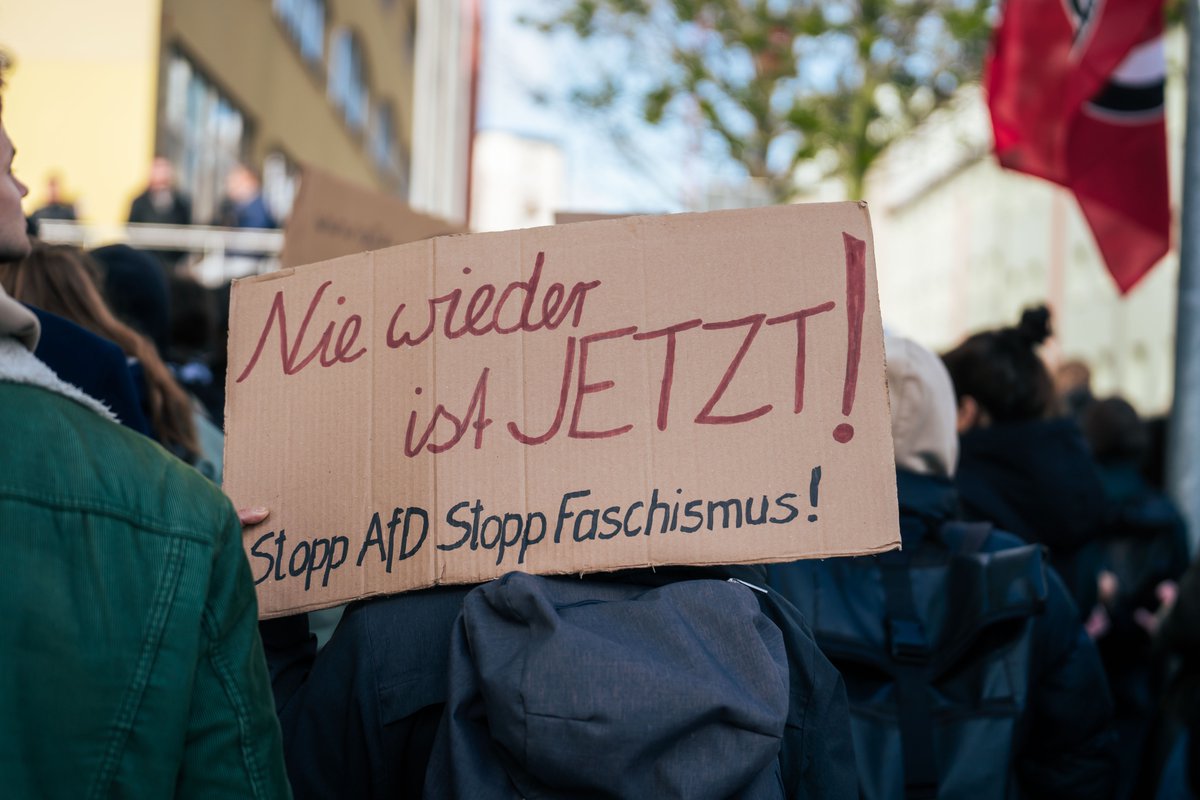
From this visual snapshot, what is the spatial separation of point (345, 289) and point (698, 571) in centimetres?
72

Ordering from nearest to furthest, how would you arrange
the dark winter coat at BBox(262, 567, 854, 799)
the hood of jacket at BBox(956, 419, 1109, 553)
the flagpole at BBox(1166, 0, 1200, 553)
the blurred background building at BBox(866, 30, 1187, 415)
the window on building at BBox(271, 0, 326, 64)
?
the dark winter coat at BBox(262, 567, 854, 799) → the hood of jacket at BBox(956, 419, 1109, 553) → the flagpole at BBox(1166, 0, 1200, 553) → the window on building at BBox(271, 0, 326, 64) → the blurred background building at BBox(866, 30, 1187, 415)

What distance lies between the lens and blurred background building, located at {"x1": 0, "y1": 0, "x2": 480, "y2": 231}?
12078 mm

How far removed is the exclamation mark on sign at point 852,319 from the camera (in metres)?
1.83

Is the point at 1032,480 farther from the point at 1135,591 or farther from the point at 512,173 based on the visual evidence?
the point at 512,173

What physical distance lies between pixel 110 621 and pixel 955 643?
1670mm

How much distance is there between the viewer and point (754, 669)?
1.64m

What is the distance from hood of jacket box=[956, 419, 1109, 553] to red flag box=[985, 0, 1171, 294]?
167 centimetres

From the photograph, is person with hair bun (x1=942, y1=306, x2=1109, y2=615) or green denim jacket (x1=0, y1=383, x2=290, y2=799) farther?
person with hair bun (x1=942, y1=306, x2=1109, y2=615)

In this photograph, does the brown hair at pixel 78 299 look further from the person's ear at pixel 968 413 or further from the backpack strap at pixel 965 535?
the person's ear at pixel 968 413

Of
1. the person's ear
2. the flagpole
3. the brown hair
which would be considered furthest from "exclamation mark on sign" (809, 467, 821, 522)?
the flagpole

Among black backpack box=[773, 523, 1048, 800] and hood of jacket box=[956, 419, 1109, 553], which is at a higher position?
hood of jacket box=[956, 419, 1109, 553]

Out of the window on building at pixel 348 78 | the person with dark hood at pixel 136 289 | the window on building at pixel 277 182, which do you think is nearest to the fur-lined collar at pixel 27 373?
the person with dark hood at pixel 136 289

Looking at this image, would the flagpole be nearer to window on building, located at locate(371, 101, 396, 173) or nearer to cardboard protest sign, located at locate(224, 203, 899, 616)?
cardboard protest sign, located at locate(224, 203, 899, 616)

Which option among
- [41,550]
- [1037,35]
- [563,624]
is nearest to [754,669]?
[563,624]
